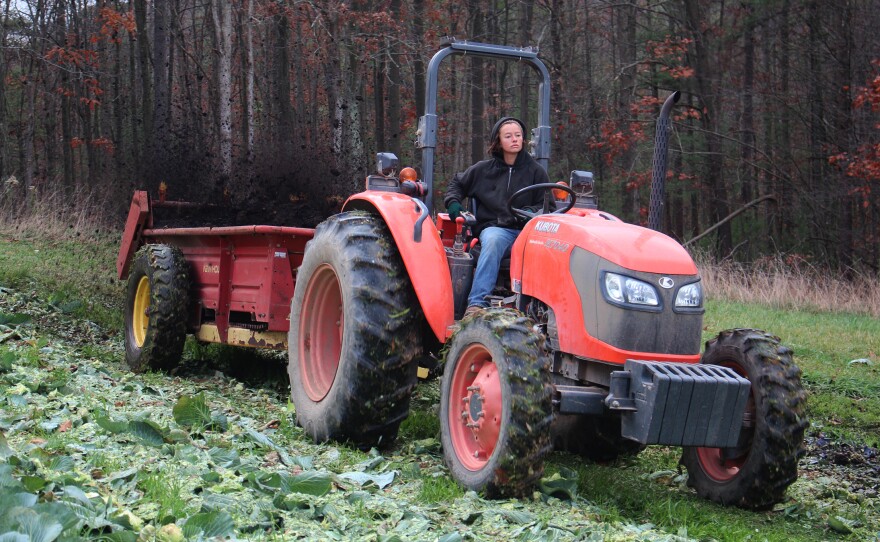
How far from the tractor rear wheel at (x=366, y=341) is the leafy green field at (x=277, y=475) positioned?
0.60 ft

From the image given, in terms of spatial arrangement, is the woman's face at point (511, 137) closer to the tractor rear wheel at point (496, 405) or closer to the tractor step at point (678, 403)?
the tractor rear wheel at point (496, 405)

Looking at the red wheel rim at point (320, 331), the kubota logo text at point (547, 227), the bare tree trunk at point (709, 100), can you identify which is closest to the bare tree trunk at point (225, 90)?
the red wheel rim at point (320, 331)

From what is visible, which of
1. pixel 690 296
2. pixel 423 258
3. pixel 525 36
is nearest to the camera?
pixel 690 296

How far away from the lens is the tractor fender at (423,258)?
16.8 feet

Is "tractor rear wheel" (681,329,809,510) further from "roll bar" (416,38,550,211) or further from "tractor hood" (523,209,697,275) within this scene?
"roll bar" (416,38,550,211)

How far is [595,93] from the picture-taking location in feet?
76.0

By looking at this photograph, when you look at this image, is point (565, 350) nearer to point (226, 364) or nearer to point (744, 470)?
point (744, 470)

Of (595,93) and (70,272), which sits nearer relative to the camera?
(70,272)

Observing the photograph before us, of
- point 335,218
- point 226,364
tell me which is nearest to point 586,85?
point 226,364

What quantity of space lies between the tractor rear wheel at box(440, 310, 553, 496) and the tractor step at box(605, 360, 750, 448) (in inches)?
14.7

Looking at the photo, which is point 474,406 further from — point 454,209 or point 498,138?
point 498,138

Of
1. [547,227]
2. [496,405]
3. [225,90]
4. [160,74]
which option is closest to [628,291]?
[547,227]

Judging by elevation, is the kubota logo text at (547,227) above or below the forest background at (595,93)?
below

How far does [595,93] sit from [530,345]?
65.0ft
